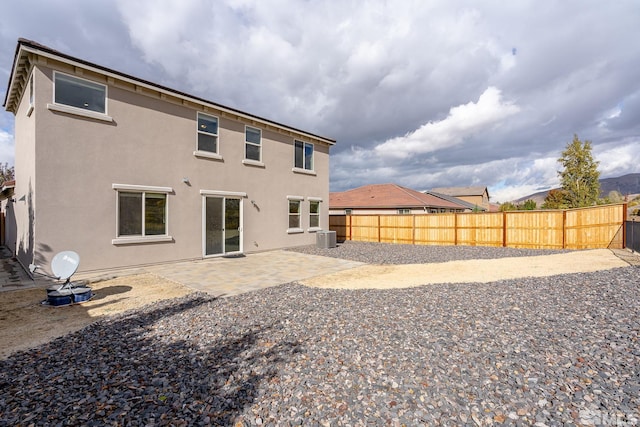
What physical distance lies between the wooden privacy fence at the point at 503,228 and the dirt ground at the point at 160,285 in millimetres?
1381

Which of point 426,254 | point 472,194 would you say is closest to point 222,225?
point 426,254

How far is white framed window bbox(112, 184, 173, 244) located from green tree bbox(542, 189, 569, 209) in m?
37.1

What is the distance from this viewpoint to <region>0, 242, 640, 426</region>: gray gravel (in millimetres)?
2699

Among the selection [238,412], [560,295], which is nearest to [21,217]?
[238,412]

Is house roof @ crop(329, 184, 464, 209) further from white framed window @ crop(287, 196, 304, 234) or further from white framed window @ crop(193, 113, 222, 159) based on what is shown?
white framed window @ crop(193, 113, 222, 159)

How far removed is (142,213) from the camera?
1010 cm

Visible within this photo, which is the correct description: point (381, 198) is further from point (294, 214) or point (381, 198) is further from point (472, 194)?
point (472, 194)

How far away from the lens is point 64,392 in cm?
306

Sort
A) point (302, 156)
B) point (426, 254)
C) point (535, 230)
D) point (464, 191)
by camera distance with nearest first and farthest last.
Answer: point (426, 254) → point (535, 230) → point (302, 156) → point (464, 191)

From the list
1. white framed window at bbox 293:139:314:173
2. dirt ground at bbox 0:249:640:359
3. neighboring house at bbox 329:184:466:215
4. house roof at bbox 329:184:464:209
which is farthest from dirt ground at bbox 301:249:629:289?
house roof at bbox 329:184:464:209

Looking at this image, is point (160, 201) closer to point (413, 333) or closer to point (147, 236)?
point (147, 236)

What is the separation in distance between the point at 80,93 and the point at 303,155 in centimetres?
996

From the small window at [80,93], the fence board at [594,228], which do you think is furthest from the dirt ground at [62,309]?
the fence board at [594,228]

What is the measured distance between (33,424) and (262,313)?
10.7ft
